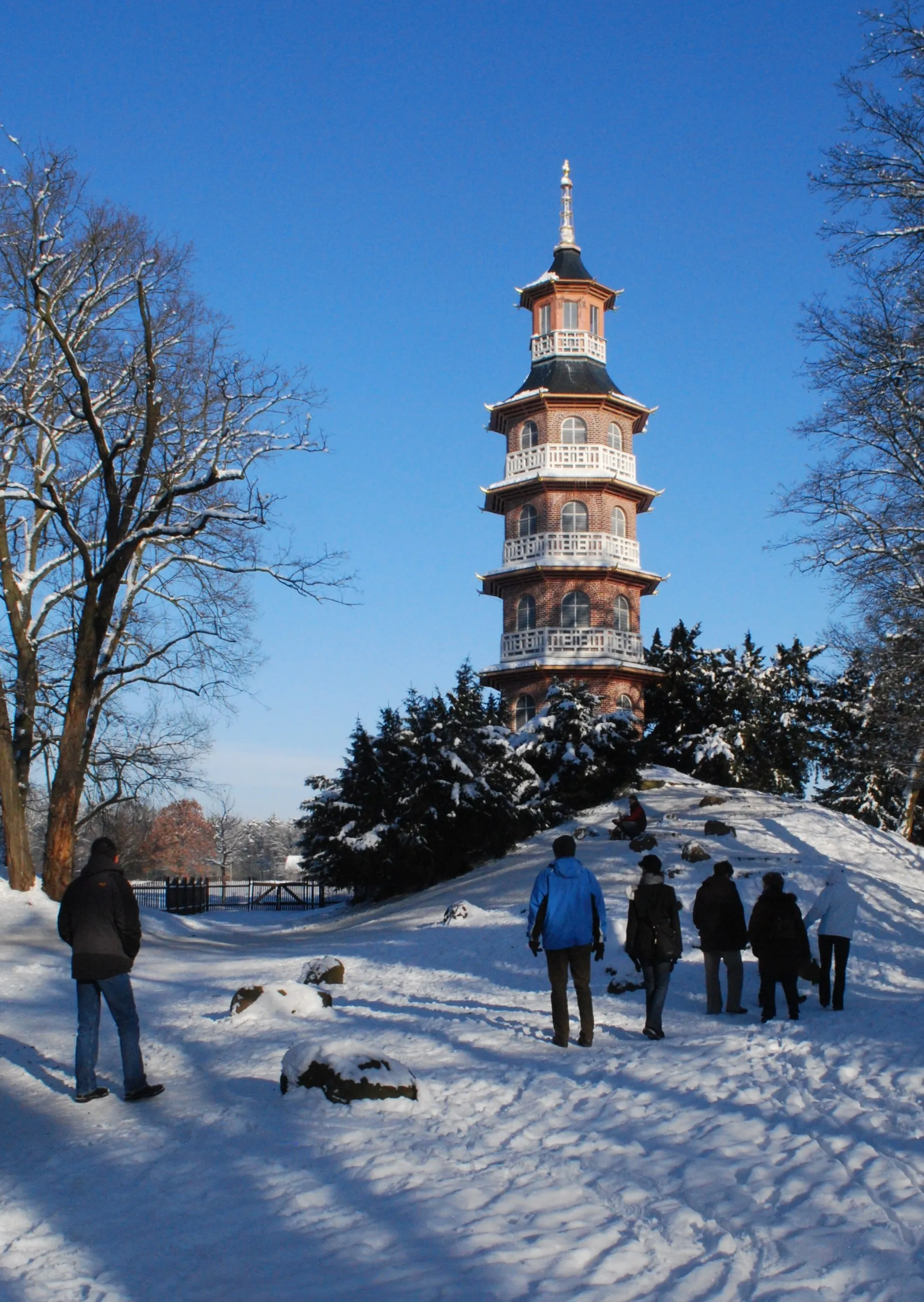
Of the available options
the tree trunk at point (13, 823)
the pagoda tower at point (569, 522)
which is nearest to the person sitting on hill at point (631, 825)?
the pagoda tower at point (569, 522)

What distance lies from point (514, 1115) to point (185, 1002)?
7069 millimetres

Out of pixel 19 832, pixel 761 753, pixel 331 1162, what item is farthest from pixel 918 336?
pixel 761 753

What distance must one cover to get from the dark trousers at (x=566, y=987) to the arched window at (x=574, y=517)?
29290 mm

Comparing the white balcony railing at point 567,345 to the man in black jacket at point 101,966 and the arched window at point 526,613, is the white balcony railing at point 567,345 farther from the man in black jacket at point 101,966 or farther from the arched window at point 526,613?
the man in black jacket at point 101,966

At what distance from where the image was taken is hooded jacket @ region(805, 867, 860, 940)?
12.0 meters

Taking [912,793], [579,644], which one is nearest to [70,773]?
[579,644]

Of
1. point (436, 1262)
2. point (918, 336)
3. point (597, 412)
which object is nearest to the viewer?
point (436, 1262)

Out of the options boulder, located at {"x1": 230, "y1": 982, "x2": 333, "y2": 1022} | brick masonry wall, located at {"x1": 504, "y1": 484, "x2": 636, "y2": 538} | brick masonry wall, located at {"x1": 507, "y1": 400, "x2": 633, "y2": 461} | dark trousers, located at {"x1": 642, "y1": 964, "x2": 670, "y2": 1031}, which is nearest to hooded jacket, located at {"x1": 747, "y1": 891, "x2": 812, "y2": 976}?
dark trousers, located at {"x1": 642, "y1": 964, "x2": 670, "y2": 1031}

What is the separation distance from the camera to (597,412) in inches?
1540

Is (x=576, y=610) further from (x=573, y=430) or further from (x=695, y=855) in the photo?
(x=695, y=855)

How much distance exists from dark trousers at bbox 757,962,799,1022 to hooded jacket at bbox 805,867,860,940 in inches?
31.7

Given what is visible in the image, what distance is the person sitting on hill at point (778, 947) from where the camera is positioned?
36.7ft

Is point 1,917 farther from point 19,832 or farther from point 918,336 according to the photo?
point 918,336

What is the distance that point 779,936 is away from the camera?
11.2 meters
